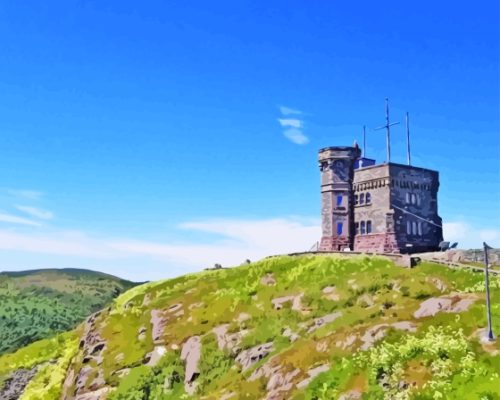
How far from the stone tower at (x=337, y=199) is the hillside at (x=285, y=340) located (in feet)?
24.6

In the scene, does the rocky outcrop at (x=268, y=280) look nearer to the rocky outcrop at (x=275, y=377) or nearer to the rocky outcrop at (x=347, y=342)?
the rocky outcrop at (x=275, y=377)

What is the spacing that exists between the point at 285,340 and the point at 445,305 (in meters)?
10.2

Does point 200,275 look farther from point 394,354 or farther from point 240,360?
point 394,354

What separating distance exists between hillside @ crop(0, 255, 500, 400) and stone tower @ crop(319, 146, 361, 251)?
7491 mm

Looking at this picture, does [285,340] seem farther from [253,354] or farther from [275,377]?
[275,377]

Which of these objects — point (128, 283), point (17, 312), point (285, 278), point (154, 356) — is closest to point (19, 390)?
point (154, 356)

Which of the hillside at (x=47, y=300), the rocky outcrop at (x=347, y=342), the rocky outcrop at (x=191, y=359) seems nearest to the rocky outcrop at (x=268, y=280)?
the rocky outcrop at (x=191, y=359)

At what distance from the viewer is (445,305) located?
3397 centimetres

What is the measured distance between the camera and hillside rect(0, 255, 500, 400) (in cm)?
2612

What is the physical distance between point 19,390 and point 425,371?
40802 mm

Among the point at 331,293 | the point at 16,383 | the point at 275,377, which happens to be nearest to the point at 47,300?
the point at 16,383

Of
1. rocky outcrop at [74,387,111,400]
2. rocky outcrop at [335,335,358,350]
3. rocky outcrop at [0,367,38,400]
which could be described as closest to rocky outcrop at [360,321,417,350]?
rocky outcrop at [335,335,358,350]

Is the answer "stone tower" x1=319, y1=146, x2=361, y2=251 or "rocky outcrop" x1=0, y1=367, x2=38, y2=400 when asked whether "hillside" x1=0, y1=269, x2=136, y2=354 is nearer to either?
"rocky outcrop" x1=0, y1=367, x2=38, y2=400

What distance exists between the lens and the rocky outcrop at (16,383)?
52.4m
